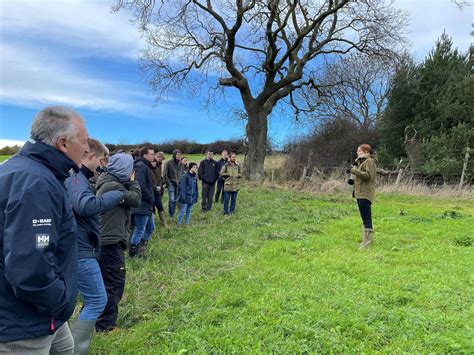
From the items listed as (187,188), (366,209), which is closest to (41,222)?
(366,209)

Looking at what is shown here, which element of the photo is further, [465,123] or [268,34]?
[465,123]

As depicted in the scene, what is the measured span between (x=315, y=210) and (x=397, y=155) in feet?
47.0

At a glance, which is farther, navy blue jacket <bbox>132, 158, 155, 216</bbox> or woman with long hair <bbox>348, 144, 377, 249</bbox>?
woman with long hair <bbox>348, 144, 377, 249</bbox>

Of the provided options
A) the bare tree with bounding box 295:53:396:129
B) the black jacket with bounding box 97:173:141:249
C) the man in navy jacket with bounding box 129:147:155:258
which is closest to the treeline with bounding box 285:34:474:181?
the bare tree with bounding box 295:53:396:129

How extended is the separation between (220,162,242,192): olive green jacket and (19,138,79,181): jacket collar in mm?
9619

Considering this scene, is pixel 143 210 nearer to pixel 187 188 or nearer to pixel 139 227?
pixel 139 227

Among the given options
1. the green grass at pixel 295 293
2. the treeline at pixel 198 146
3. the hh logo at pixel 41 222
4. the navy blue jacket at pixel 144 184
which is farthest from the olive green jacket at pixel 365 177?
the treeline at pixel 198 146

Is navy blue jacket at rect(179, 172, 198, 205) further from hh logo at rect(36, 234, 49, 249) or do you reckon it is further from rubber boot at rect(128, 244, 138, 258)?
hh logo at rect(36, 234, 49, 249)

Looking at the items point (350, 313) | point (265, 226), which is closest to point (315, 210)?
point (265, 226)

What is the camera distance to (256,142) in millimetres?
22938

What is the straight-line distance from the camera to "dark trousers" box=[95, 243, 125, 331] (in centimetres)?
401

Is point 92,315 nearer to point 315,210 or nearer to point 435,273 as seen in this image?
point 435,273

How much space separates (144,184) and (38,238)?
5.12 meters

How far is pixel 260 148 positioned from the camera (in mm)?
22938
